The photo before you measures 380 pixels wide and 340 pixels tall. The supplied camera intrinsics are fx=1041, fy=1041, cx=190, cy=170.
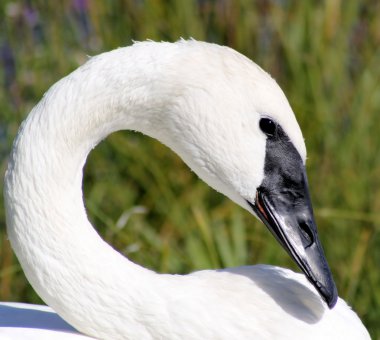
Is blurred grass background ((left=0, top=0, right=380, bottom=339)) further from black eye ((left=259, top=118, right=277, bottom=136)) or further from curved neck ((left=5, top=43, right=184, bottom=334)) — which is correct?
black eye ((left=259, top=118, right=277, bottom=136))

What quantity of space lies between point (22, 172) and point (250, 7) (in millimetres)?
2375

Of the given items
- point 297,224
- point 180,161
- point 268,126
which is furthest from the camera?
point 180,161

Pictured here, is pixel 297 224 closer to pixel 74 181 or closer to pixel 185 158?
pixel 185 158

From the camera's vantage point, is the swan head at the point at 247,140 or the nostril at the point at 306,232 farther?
the nostril at the point at 306,232

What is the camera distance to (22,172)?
2367 mm

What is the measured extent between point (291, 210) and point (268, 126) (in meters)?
0.23

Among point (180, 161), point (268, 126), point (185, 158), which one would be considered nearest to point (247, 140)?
point (268, 126)

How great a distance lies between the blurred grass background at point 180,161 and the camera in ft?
12.0

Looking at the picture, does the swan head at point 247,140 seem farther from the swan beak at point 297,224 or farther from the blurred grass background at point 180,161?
the blurred grass background at point 180,161

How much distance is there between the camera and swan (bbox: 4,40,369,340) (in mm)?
2367

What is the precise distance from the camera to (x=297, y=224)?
2492 millimetres

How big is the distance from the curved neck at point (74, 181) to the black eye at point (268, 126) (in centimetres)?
22

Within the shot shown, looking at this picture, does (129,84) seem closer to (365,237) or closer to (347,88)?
(365,237)

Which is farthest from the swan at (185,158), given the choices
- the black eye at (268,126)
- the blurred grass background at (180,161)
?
the blurred grass background at (180,161)
